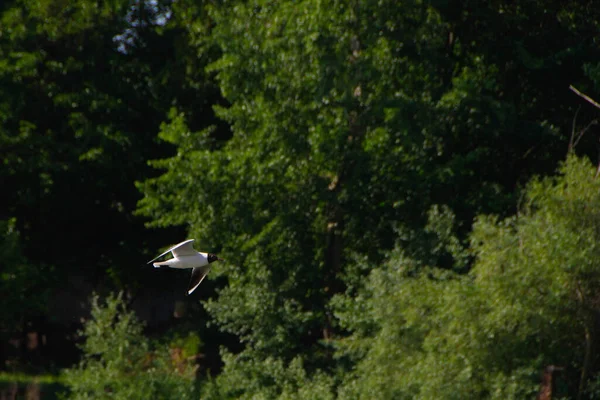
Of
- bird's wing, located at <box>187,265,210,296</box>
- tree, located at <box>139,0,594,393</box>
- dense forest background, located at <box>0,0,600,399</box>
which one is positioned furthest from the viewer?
tree, located at <box>139,0,594,393</box>

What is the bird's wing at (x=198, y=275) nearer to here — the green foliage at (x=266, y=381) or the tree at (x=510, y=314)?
the tree at (x=510, y=314)

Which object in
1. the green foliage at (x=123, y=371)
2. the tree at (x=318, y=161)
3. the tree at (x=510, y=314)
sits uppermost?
the tree at (x=318, y=161)

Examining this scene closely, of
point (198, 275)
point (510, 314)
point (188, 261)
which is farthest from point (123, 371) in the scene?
point (188, 261)

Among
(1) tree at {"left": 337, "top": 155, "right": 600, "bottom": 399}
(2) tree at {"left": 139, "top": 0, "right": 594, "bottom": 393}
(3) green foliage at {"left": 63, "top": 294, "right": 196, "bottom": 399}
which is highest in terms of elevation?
(2) tree at {"left": 139, "top": 0, "right": 594, "bottom": 393}

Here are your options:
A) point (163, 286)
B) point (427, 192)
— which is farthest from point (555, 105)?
point (163, 286)

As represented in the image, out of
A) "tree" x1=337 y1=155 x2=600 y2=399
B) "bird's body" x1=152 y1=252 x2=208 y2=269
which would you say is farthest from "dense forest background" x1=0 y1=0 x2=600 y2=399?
"bird's body" x1=152 y1=252 x2=208 y2=269

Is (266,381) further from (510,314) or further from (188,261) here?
(188,261)

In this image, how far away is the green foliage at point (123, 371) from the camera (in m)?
17.9

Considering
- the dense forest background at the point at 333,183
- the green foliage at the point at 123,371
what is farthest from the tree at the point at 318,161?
the green foliage at the point at 123,371

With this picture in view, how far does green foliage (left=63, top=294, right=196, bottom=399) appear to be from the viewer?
1789cm

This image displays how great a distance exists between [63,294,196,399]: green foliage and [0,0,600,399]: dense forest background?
0.04 m

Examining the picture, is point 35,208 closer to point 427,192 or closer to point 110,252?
point 110,252

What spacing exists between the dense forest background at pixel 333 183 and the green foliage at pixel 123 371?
4 centimetres

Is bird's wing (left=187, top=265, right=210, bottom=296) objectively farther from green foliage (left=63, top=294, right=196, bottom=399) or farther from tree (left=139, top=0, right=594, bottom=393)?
green foliage (left=63, top=294, right=196, bottom=399)
